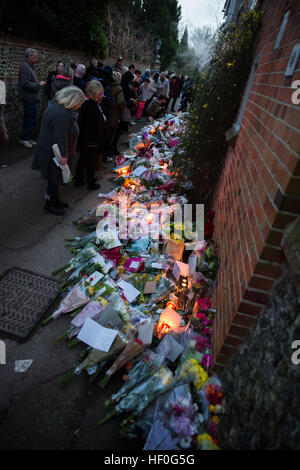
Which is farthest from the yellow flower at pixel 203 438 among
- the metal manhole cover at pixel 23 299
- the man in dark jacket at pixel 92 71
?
the man in dark jacket at pixel 92 71

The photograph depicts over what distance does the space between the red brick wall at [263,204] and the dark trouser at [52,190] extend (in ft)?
9.69

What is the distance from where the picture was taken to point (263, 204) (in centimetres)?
177

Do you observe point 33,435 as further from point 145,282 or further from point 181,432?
point 145,282

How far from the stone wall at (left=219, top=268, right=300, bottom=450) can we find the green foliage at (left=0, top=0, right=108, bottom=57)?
9.80m

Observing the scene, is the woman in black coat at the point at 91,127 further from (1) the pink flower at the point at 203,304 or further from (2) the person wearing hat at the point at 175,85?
(2) the person wearing hat at the point at 175,85

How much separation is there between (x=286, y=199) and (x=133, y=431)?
191cm

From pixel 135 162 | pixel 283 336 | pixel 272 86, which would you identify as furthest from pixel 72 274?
pixel 135 162

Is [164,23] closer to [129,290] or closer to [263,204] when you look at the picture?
[129,290]

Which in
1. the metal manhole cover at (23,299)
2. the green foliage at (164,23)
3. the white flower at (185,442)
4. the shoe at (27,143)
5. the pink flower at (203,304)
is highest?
the green foliage at (164,23)

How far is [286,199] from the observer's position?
4.81 ft

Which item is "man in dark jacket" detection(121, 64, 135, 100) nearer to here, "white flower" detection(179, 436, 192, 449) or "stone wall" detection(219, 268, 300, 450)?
"stone wall" detection(219, 268, 300, 450)

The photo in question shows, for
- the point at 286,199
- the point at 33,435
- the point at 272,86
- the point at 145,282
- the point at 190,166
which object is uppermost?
the point at 272,86

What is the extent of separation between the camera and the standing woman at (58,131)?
3.91m

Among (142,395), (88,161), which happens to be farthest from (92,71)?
(142,395)
